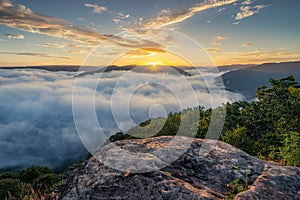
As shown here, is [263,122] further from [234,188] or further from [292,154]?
[234,188]

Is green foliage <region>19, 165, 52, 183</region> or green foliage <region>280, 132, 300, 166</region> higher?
green foliage <region>280, 132, 300, 166</region>

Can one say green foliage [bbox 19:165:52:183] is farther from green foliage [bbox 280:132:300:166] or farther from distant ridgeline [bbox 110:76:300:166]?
green foliage [bbox 280:132:300:166]

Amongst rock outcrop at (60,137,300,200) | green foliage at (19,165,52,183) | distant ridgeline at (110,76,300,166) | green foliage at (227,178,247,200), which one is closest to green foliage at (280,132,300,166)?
rock outcrop at (60,137,300,200)

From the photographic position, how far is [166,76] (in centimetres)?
1026

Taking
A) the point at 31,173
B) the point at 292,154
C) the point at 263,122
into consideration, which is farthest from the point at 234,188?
the point at 31,173

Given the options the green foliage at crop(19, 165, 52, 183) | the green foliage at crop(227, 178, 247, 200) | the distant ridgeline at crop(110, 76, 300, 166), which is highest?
the green foliage at crop(227, 178, 247, 200)

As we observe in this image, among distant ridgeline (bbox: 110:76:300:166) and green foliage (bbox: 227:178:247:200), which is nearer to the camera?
green foliage (bbox: 227:178:247:200)

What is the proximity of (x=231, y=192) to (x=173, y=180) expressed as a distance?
3.76ft

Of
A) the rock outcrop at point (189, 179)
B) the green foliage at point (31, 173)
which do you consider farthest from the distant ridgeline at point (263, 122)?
the green foliage at point (31, 173)

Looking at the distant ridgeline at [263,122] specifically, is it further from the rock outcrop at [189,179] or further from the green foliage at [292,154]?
the rock outcrop at [189,179]

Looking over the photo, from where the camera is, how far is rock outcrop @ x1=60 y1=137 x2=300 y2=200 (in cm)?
477

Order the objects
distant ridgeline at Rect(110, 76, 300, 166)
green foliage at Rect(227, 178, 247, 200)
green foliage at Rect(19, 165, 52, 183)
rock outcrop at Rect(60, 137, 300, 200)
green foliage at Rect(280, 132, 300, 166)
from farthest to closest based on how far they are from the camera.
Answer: green foliage at Rect(19, 165, 52, 183), distant ridgeline at Rect(110, 76, 300, 166), green foliage at Rect(280, 132, 300, 166), green foliage at Rect(227, 178, 247, 200), rock outcrop at Rect(60, 137, 300, 200)

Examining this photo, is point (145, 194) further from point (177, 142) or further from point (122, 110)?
point (122, 110)

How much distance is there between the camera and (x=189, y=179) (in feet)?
17.8
